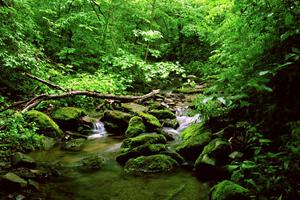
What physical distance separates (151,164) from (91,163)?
1.56 meters

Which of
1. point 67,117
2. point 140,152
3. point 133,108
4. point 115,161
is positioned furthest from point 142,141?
point 133,108

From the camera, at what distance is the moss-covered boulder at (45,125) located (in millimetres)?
9500

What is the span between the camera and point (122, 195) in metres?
5.90

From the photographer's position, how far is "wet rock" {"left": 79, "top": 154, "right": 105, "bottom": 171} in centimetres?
748

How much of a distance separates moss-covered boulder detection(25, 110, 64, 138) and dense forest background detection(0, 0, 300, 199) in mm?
956

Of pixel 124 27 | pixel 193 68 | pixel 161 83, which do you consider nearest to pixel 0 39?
pixel 124 27

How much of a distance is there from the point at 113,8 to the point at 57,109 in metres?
7.06

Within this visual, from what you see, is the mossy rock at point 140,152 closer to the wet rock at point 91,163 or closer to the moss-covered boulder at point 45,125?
the wet rock at point 91,163

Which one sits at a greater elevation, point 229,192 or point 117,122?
point 117,122

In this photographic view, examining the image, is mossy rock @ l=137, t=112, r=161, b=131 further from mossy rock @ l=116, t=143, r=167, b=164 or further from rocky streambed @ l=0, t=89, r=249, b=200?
mossy rock @ l=116, t=143, r=167, b=164

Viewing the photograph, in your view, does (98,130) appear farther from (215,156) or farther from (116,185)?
(215,156)

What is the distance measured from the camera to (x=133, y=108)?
40.2 ft

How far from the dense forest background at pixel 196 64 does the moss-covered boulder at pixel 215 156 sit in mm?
343

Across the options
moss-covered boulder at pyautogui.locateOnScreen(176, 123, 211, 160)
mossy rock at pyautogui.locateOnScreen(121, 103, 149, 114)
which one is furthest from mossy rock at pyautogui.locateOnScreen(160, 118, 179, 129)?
moss-covered boulder at pyautogui.locateOnScreen(176, 123, 211, 160)
